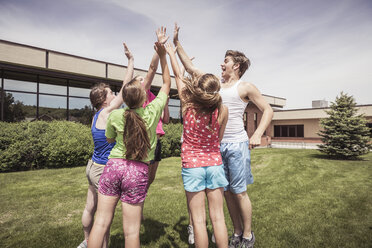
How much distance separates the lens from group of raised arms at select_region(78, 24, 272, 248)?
1993mm

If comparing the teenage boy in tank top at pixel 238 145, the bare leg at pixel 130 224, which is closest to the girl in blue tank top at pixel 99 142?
the bare leg at pixel 130 224

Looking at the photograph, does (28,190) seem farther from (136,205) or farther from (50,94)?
(50,94)

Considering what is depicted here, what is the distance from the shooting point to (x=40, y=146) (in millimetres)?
9016

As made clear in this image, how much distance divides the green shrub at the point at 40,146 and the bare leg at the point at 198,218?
29.0ft

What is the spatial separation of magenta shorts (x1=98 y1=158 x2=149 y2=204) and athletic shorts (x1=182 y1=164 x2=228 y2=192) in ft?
1.52

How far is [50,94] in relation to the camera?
14125mm

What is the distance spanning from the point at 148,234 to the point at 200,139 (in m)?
2.09

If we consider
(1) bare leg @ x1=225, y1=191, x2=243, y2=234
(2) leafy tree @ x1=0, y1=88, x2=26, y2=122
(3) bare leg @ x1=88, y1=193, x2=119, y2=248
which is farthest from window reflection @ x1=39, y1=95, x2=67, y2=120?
(1) bare leg @ x1=225, y1=191, x2=243, y2=234

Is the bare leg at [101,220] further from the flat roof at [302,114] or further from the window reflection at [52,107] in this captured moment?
the flat roof at [302,114]

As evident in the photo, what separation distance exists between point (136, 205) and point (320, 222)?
357 centimetres

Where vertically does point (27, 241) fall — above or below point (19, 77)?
below

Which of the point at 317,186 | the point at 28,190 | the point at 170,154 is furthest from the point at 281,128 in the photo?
the point at 28,190

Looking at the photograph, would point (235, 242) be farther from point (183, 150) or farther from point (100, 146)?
point (100, 146)

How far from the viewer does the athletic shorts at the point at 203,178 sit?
213cm
